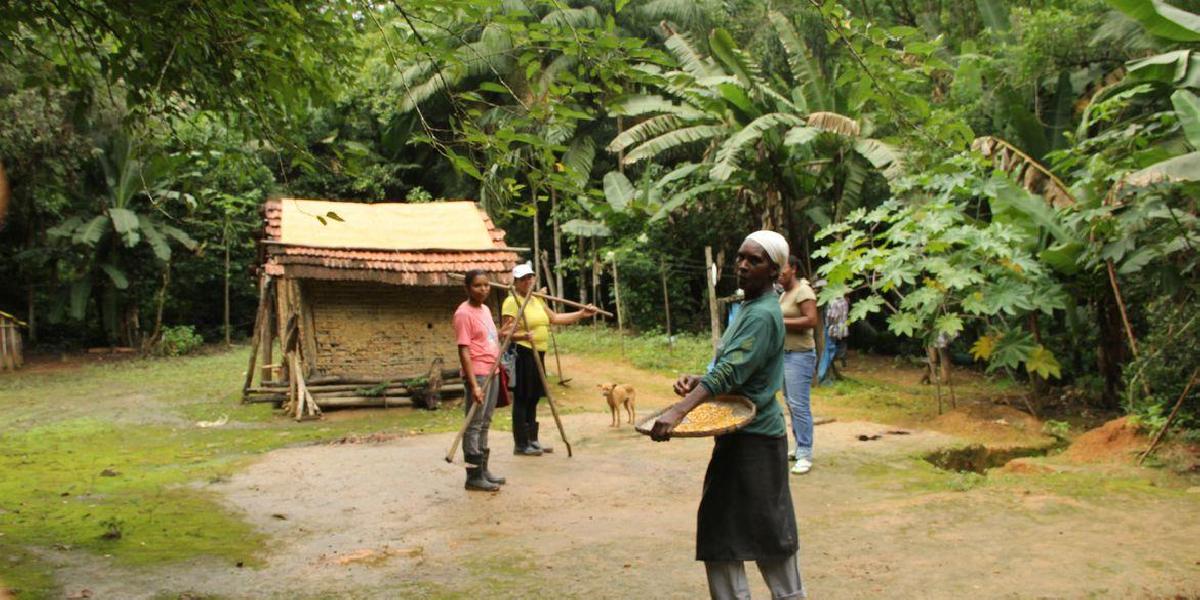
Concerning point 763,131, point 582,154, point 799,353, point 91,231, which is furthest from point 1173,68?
point 91,231

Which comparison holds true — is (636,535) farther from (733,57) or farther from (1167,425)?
(733,57)

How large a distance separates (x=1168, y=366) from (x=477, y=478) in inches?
251

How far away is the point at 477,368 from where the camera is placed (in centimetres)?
689

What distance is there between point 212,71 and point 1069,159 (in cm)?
831

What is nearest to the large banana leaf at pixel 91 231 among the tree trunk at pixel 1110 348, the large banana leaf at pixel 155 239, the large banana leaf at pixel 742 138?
the large banana leaf at pixel 155 239

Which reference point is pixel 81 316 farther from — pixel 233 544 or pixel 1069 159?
pixel 1069 159

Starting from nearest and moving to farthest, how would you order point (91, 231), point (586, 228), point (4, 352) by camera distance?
point (4, 352), point (91, 231), point (586, 228)

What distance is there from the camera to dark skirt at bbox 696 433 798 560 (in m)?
3.38

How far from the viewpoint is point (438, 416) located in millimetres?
11586

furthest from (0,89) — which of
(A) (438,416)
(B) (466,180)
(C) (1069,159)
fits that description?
(C) (1069,159)

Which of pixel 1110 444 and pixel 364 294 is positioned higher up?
pixel 364 294

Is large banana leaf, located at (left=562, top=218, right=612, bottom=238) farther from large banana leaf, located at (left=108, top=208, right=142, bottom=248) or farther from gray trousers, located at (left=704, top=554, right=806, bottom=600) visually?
gray trousers, located at (left=704, top=554, right=806, bottom=600)

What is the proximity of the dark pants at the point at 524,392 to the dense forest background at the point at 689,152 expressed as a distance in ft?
4.83

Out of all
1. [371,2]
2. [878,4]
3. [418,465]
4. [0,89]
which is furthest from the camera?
[878,4]
